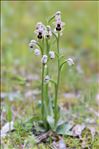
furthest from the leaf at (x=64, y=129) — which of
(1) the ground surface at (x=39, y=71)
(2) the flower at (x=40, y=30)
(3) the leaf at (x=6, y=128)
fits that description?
(2) the flower at (x=40, y=30)

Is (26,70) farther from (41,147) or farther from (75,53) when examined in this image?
(41,147)

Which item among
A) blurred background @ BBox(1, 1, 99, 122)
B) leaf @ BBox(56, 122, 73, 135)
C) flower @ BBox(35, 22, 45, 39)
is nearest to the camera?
flower @ BBox(35, 22, 45, 39)

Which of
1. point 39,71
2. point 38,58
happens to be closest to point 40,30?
point 39,71

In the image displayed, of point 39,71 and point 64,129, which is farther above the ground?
point 39,71

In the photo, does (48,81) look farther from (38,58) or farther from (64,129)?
(38,58)

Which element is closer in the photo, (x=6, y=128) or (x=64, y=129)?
(x=64, y=129)

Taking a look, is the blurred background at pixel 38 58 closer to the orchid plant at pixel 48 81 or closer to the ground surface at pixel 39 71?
the ground surface at pixel 39 71

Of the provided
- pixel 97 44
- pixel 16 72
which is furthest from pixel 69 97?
pixel 97 44

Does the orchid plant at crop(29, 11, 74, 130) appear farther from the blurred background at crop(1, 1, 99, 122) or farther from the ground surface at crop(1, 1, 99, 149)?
the blurred background at crop(1, 1, 99, 122)

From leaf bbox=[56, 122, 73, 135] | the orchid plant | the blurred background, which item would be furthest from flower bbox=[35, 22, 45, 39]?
leaf bbox=[56, 122, 73, 135]
